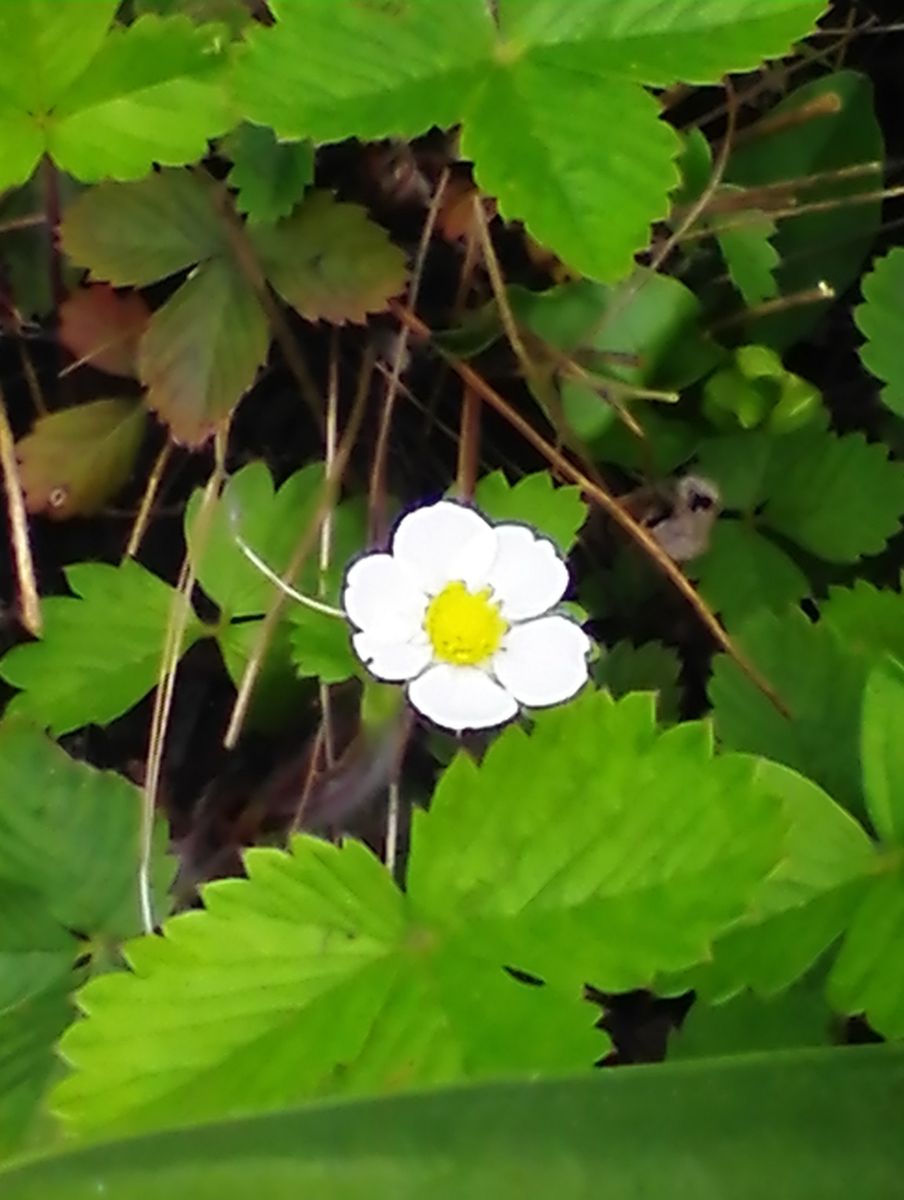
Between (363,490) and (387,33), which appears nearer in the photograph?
(387,33)

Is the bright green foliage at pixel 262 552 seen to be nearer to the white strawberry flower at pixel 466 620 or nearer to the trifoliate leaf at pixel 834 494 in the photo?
the white strawberry flower at pixel 466 620

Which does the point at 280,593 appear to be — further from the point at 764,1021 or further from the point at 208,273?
the point at 764,1021

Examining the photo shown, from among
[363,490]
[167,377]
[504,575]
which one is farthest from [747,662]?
[167,377]

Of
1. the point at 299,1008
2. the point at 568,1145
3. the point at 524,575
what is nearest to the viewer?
the point at 568,1145

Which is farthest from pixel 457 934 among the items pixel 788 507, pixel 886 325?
pixel 886 325

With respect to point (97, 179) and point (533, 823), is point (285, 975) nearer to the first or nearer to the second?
point (533, 823)

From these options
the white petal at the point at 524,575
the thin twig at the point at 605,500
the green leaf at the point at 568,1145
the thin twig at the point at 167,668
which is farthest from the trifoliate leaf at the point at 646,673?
the green leaf at the point at 568,1145

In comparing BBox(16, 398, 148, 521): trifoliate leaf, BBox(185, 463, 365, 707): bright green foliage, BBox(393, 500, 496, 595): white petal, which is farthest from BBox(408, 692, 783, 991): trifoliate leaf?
BBox(16, 398, 148, 521): trifoliate leaf
